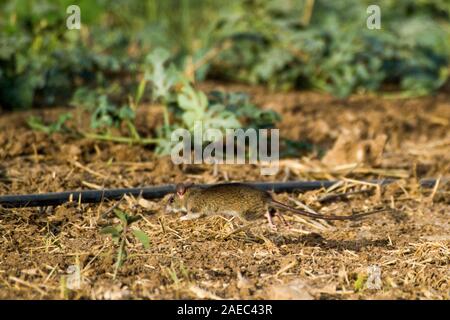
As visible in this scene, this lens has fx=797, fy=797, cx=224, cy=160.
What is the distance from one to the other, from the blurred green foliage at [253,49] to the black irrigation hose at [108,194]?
6.62 feet

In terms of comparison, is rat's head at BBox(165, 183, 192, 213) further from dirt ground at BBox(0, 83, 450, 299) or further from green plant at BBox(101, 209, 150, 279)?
green plant at BBox(101, 209, 150, 279)

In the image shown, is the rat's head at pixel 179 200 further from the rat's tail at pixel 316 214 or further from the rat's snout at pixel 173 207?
the rat's tail at pixel 316 214

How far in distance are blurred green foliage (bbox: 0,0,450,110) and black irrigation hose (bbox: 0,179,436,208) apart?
202 cm

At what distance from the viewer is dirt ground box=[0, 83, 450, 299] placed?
3.36m

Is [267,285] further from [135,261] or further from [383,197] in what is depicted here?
[383,197]

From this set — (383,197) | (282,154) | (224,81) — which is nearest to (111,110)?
(282,154)

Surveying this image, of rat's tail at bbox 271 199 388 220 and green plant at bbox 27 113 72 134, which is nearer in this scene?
rat's tail at bbox 271 199 388 220

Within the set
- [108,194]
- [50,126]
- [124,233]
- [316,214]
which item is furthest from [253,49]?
[124,233]

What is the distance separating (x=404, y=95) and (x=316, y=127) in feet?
5.96

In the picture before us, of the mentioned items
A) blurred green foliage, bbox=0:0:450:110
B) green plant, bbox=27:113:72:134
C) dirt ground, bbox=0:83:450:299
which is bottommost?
dirt ground, bbox=0:83:450:299

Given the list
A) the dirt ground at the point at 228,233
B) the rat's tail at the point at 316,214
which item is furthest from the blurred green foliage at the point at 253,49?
the rat's tail at the point at 316,214

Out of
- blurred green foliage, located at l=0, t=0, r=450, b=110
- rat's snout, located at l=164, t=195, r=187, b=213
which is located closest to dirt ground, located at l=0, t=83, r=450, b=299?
rat's snout, located at l=164, t=195, r=187, b=213

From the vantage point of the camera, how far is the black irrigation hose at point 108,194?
4.29m

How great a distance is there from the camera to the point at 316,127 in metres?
6.41
